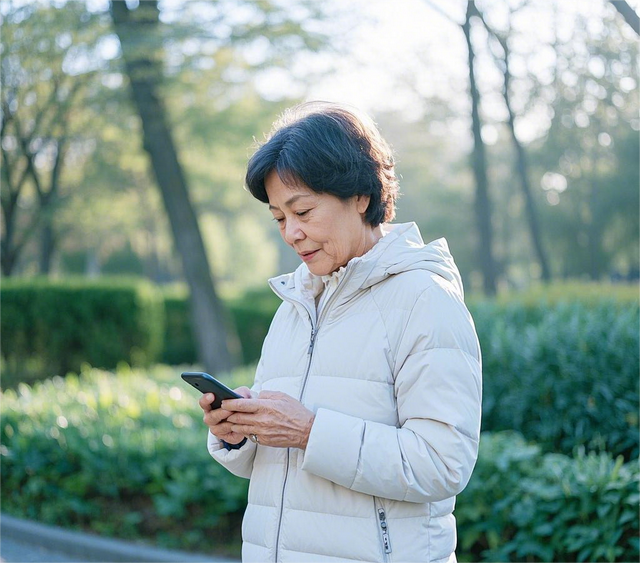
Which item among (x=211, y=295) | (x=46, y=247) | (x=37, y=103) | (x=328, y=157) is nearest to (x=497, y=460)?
(x=328, y=157)

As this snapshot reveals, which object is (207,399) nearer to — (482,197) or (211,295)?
(211,295)

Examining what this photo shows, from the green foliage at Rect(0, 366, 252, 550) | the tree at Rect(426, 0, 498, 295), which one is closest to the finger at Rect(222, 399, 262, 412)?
the green foliage at Rect(0, 366, 252, 550)

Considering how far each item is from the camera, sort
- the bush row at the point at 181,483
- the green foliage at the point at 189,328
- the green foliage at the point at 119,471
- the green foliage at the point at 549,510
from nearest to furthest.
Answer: the green foliage at the point at 549,510 < the bush row at the point at 181,483 < the green foliage at the point at 119,471 < the green foliage at the point at 189,328

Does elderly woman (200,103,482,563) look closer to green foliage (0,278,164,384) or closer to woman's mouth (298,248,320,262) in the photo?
woman's mouth (298,248,320,262)

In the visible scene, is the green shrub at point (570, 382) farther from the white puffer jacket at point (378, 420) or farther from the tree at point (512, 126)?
the tree at point (512, 126)

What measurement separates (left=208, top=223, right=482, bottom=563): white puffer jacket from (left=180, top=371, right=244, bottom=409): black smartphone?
0.52 feet

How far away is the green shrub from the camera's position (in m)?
4.97

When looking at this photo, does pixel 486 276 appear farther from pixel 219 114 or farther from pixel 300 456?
pixel 300 456

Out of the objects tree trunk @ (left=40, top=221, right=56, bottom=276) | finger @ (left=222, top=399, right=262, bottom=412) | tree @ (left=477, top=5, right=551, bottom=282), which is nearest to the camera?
finger @ (left=222, top=399, right=262, bottom=412)

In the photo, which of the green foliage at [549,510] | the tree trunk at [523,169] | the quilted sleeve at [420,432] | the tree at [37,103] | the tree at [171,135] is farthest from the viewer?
the tree trunk at [523,169]

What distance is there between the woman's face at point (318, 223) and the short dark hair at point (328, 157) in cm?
2

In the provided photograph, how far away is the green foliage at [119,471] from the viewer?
5020 millimetres

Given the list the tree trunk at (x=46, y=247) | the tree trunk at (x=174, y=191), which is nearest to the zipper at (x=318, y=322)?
the tree trunk at (x=174, y=191)

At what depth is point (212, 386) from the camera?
2.00 m
